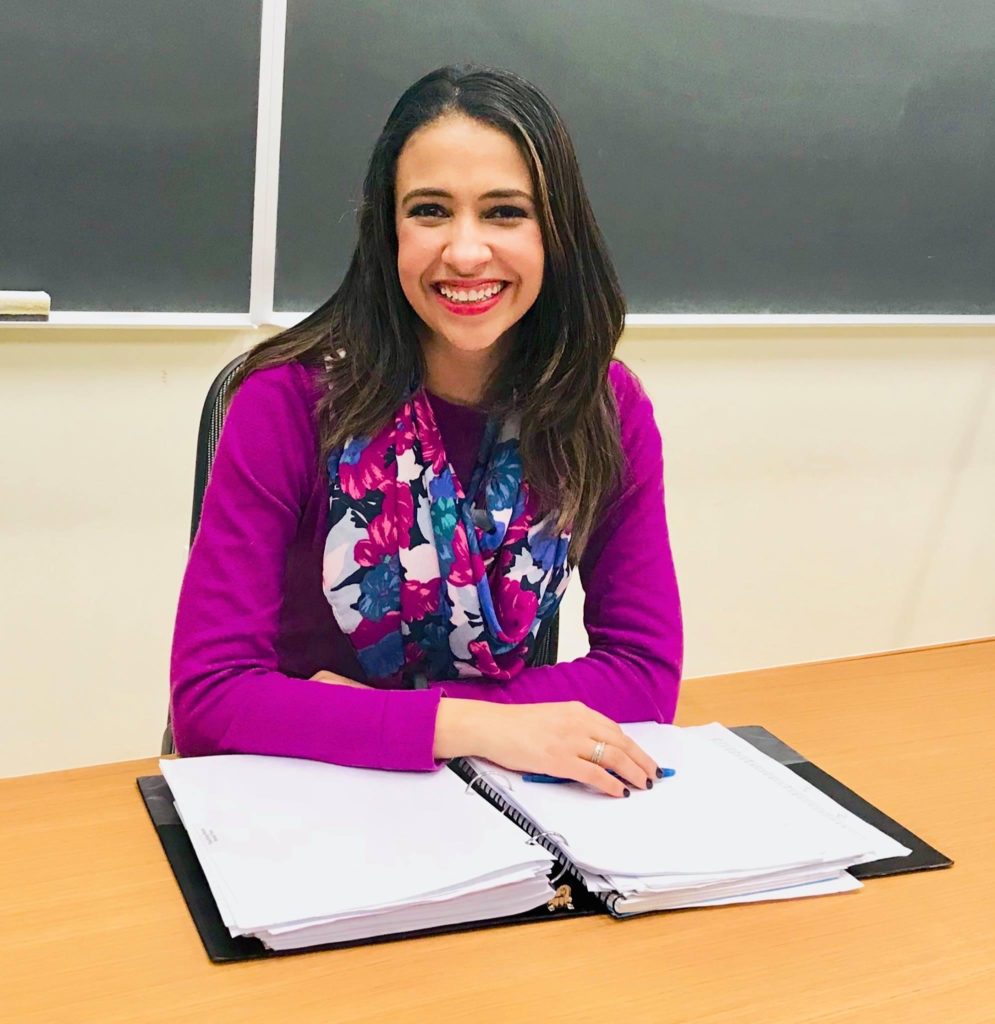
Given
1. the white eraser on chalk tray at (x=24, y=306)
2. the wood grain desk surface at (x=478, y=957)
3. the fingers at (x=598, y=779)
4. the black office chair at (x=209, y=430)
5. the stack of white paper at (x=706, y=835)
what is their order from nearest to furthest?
the wood grain desk surface at (x=478, y=957)
the stack of white paper at (x=706, y=835)
the fingers at (x=598, y=779)
the black office chair at (x=209, y=430)
the white eraser on chalk tray at (x=24, y=306)

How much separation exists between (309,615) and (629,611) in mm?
339

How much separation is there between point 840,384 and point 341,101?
46.3 inches

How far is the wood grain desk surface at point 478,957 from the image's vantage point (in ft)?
2.74

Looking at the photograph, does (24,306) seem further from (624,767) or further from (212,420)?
(624,767)

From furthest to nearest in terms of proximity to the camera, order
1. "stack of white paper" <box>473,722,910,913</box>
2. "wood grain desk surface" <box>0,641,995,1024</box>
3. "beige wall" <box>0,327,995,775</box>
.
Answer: "beige wall" <box>0,327,995,775</box>, "stack of white paper" <box>473,722,910,913</box>, "wood grain desk surface" <box>0,641,995,1024</box>

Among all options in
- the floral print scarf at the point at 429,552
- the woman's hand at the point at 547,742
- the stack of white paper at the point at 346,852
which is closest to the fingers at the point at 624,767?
the woman's hand at the point at 547,742

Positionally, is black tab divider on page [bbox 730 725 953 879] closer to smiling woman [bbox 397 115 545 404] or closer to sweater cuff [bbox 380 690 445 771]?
sweater cuff [bbox 380 690 445 771]

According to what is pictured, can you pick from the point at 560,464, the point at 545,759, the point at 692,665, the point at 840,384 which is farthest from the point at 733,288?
the point at 545,759

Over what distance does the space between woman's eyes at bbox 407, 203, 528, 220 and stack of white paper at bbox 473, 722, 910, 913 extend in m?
0.52

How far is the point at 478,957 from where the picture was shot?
2.95ft

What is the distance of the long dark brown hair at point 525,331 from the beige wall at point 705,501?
0.75 m

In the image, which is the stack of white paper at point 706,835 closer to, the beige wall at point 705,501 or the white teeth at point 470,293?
the white teeth at point 470,293

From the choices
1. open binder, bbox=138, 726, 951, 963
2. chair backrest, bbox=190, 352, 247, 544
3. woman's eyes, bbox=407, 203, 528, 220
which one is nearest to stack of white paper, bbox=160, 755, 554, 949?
open binder, bbox=138, 726, 951, 963

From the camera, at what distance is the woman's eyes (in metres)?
1.29
